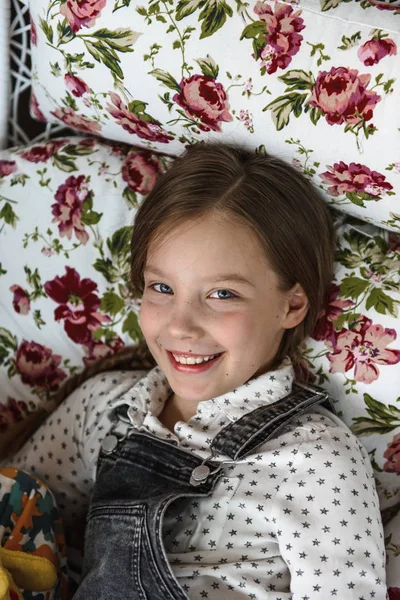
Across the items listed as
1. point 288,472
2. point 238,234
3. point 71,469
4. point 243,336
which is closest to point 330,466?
point 288,472

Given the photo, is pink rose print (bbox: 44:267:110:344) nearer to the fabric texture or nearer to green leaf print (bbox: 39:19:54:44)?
the fabric texture

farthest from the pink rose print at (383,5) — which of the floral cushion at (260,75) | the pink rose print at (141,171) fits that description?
the pink rose print at (141,171)

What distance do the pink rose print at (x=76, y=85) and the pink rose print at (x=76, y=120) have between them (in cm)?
5

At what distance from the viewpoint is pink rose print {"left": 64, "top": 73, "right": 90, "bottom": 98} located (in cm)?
117

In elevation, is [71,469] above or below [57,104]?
below

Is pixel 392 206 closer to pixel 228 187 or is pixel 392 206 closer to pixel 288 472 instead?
pixel 228 187

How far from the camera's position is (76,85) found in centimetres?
118

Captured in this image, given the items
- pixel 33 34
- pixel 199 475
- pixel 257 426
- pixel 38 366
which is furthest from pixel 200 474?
pixel 33 34

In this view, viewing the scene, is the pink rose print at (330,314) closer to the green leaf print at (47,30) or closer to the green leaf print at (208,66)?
the green leaf print at (208,66)

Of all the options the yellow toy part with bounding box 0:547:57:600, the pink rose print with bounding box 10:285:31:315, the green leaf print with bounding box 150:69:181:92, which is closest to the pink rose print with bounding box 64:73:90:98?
the green leaf print with bounding box 150:69:181:92

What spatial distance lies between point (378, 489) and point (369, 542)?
22cm

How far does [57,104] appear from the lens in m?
1.26

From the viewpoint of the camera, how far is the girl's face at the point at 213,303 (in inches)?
40.7

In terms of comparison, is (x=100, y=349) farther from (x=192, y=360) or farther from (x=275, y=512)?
(x=275, y=512)
